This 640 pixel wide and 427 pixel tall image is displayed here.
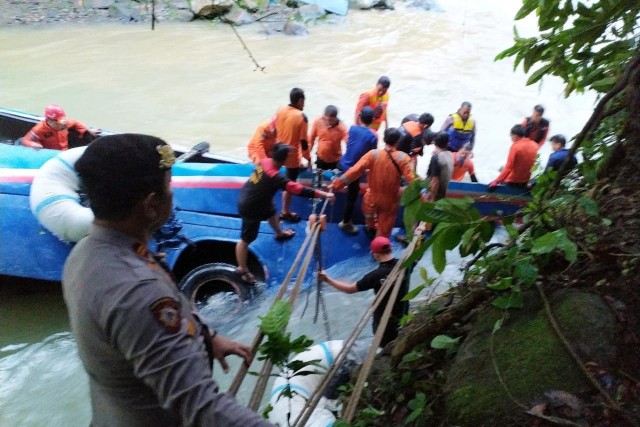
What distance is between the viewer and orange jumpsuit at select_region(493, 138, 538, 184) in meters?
6.60

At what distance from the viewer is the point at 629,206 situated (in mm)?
2322

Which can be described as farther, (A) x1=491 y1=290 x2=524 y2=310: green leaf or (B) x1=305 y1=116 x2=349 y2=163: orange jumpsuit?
(B) x1=305 y1=116 x2=349 y2=163: orange jumpsuit

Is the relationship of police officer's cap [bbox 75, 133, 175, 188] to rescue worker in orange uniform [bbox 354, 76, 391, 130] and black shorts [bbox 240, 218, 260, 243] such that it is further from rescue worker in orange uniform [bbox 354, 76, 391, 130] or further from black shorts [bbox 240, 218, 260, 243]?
rescue worker in orange uniform [bbox 354, 76, 391, 130]

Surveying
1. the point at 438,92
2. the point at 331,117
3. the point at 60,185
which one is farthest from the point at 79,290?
the point at 438,92

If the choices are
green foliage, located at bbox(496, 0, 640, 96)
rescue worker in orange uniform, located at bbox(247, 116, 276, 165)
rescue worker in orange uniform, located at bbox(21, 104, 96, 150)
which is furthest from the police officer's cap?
rescue worker in orange uniform, located at bbox(21, 104, 96, 150)

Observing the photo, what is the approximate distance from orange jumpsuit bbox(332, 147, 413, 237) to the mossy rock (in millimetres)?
3740

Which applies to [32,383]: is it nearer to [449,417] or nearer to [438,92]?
[449,417]

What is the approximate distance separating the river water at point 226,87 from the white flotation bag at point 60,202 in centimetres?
130

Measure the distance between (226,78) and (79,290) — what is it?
16.3 meters

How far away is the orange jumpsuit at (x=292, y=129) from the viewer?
671 centimetres

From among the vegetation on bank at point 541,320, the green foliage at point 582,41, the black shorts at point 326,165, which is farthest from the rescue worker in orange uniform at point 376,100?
the vegetation on bank at point 541,320

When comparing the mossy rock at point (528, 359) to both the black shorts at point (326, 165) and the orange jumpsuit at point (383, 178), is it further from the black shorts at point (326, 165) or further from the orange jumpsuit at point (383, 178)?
the black shorts at point (326, 165)

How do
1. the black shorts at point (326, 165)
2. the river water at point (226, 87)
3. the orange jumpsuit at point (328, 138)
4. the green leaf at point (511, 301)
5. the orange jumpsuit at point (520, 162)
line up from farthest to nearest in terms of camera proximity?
1. the black shorts at point (326, 165)
2. the orange jumpsuit at point (328, 138)
3. the orange jumpsuit at point (520, 162)
4. the river water at point (226, 87)
5. the green leaf at point (511, 301)

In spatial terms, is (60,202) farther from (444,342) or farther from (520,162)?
(520,162)
